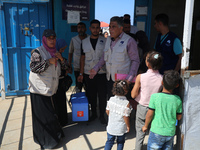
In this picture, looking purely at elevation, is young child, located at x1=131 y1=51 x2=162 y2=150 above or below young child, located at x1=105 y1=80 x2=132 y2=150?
above

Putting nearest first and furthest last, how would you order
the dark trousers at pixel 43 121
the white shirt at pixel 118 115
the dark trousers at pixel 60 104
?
the white shirt at pixel 118 115 < the dark trousers at pixel 43 121 < the dark trousers at pixel 60 104

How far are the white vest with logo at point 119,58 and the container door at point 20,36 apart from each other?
2.67 meters

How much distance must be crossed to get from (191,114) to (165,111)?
1.34 feet

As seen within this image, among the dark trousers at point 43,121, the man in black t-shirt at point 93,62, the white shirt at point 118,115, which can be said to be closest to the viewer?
the white shirt at point 118,115

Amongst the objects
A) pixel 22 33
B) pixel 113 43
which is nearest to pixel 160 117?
pixel 113 43

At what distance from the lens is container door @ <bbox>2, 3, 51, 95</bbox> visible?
4.85 metres

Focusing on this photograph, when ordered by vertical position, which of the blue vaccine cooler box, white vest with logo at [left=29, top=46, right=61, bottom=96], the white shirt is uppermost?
white vest with logo at [left=29, top=46, right=61, bottom=96]

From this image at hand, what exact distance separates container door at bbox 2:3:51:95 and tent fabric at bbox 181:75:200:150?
3961mm

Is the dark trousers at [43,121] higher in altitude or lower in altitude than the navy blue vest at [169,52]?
lower

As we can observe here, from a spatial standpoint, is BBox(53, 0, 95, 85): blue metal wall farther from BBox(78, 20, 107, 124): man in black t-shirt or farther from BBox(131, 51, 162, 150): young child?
BBox(131, 51, 162, 150): young child

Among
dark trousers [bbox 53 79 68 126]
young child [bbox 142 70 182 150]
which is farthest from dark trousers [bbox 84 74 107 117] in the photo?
young child [bbox 142 70 182 150]

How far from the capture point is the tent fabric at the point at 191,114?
2248 millimetres

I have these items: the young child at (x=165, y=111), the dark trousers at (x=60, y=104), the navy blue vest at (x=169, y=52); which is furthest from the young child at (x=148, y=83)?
the dark trousers at (x=60, y=104)

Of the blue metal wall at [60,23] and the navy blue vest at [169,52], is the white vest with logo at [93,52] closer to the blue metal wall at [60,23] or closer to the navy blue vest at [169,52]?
the navy blue vest at [169,52]
